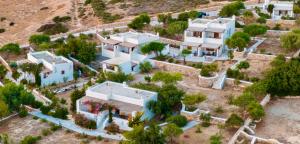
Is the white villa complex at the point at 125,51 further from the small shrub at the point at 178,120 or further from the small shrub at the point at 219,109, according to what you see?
the small shrub at the point at 178,120

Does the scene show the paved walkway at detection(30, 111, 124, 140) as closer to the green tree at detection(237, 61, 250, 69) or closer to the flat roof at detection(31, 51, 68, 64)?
the flat roof at detection(31, 51, 68, 64)

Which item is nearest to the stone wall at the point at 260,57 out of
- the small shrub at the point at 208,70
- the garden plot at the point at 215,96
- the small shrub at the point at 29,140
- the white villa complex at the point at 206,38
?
the white villa complex at the point at 206,38

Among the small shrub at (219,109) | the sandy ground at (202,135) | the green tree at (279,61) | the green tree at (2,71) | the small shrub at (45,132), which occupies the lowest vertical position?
the sandy ground at (202,135)

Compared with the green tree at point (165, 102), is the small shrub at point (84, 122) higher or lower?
lower

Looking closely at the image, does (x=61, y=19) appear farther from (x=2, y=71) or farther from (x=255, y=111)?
(x=255, y=111)

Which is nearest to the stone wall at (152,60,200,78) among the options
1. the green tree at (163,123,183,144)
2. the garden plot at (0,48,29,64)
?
the green tree at (163,123,183,144)

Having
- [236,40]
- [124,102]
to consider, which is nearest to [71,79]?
[124,102]
